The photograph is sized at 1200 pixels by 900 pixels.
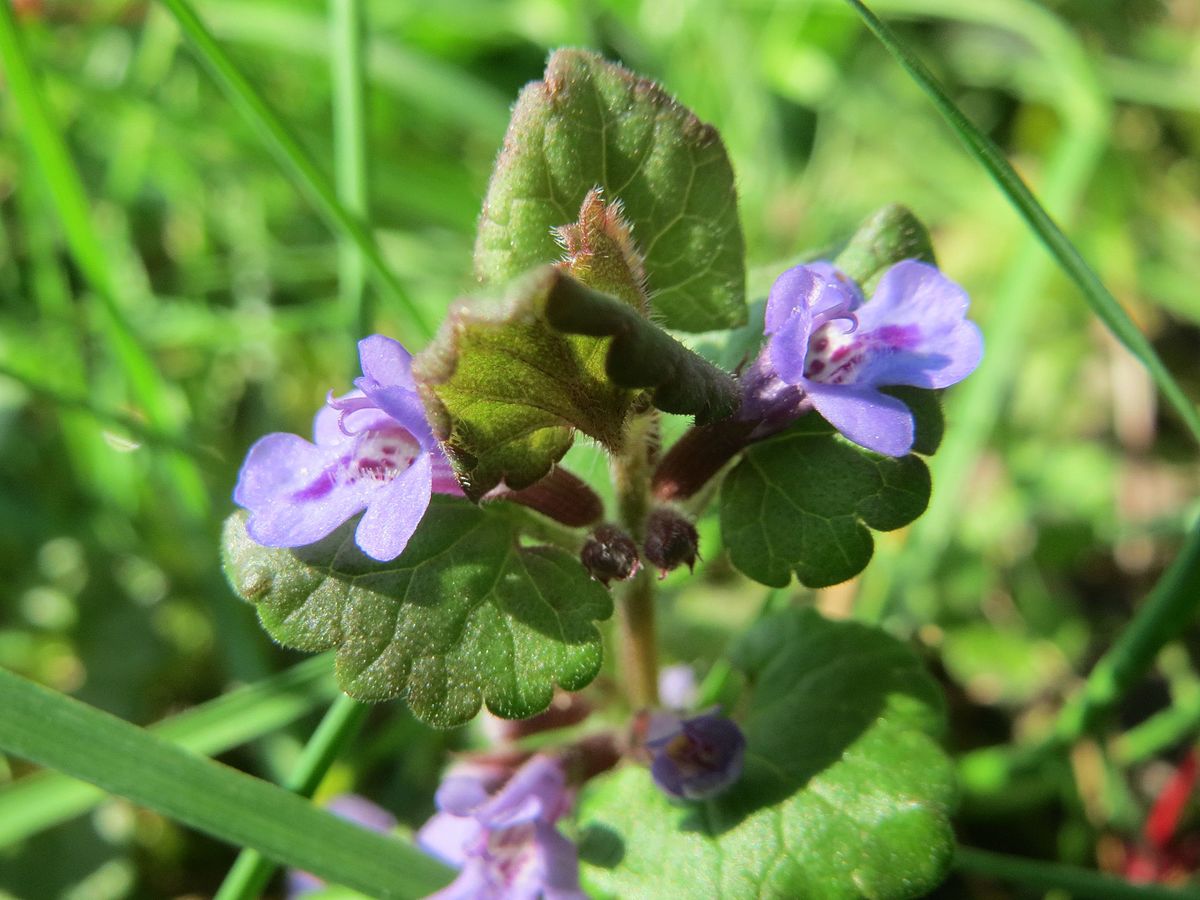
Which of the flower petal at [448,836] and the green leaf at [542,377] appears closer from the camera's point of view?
the green leaf at [542,377]

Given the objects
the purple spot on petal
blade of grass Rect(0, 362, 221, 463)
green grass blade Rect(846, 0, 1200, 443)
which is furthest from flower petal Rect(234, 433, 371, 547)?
blade of grass Rect(0, 362, 221, 463)

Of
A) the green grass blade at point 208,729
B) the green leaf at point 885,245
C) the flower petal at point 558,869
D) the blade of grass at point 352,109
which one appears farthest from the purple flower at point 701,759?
the blade of grass at point 352,109

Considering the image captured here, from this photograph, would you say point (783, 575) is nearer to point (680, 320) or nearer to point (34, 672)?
point (680, 320)

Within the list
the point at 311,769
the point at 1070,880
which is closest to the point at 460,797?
the point at 311,769


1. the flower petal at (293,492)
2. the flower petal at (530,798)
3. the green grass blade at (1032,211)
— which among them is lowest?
the flower petal at (530,798)

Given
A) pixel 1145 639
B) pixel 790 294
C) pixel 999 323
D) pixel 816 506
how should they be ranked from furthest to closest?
pixel 999 323 < pixel 1145 639 < pixel 816 506 < pixel 790 294

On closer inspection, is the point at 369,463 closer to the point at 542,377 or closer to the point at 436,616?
the point at 436,616

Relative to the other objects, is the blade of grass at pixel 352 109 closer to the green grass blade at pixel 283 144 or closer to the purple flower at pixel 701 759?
the green grass blade at pixel 283 144
